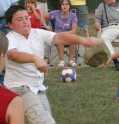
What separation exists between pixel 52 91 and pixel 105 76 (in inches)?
56.8

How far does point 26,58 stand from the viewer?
4.18 metres

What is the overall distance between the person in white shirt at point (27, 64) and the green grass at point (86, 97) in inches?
65.1

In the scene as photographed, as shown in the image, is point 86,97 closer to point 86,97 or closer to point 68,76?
point 86,97

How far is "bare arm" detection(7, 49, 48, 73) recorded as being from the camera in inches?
153

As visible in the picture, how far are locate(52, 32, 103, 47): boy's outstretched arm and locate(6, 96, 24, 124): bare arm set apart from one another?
1599 millimetres

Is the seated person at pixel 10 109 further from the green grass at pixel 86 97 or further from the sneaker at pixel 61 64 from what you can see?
the sneaker at pixel 61 64

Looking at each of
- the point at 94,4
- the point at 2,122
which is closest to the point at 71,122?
the point at 2,122

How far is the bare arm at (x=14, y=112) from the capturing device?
98.5 inches

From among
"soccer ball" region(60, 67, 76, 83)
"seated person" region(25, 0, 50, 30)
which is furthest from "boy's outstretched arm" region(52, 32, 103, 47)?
"seated person" region(25, 0, 50, 30)

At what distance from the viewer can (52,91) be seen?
25.3ft

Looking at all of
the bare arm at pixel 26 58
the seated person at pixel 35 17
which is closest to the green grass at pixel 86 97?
the seated person at pixel 35 17

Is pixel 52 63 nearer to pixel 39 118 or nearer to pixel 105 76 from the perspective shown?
pixel 105 76

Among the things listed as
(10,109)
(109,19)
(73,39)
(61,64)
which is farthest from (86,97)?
(10,109)

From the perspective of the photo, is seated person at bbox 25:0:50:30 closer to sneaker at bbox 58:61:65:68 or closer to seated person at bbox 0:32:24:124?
sneaker at bbox 58:61:65:68
